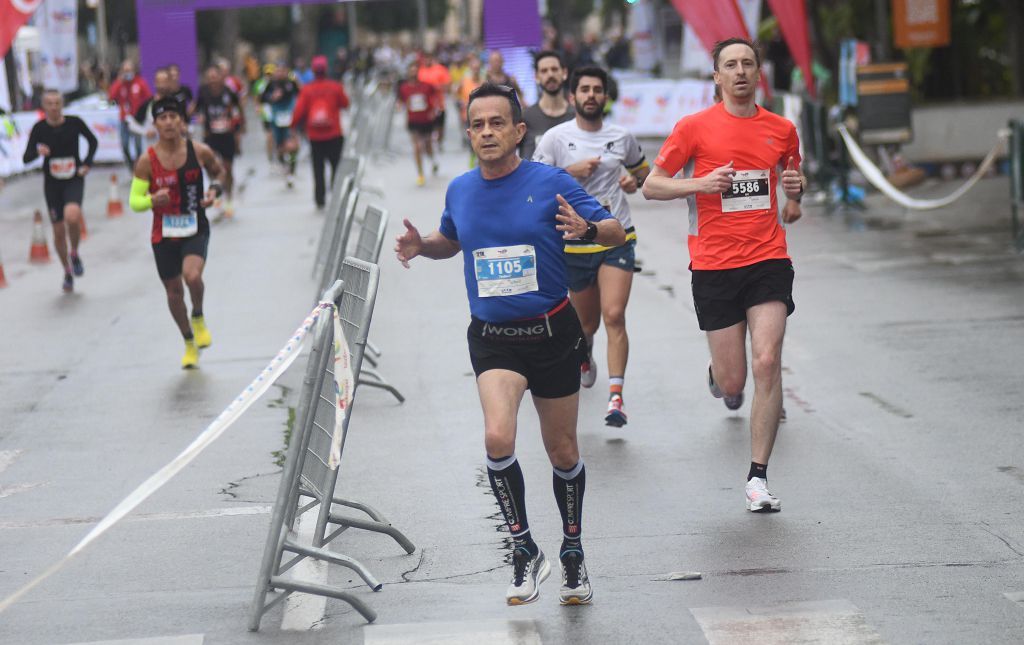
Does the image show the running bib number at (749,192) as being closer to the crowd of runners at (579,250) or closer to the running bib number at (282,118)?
the crowd of runners at (579,250)

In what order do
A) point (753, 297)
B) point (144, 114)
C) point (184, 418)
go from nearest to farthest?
point (753, 297)
point (184, 418)
point (144, 114)

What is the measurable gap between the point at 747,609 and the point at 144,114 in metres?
17.0

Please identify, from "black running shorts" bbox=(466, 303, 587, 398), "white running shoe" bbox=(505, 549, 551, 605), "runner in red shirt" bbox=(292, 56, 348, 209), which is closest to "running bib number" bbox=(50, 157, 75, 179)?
"runner in red shirt" bbox=(292, 56, 348, 209)

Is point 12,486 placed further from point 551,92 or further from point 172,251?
point 551,92

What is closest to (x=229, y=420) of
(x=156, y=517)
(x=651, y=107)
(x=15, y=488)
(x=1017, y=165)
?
(x=156, y=517)

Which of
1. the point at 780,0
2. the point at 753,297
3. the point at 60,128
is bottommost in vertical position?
the point at 753,297

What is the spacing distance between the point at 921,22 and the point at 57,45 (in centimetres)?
1713

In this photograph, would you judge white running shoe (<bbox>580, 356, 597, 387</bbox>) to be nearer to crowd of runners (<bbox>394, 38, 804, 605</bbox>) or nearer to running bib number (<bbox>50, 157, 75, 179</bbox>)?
crowd of runners (<bbox>394, 38, 804, 605</bbox>)

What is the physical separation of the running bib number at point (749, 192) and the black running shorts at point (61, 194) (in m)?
9.97

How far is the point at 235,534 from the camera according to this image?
693cm

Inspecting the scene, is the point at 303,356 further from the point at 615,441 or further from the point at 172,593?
the point at 172,593

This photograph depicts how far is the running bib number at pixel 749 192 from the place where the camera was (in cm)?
723

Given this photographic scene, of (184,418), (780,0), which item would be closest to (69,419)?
(184,418)

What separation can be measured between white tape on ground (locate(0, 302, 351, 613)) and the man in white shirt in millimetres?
3383
